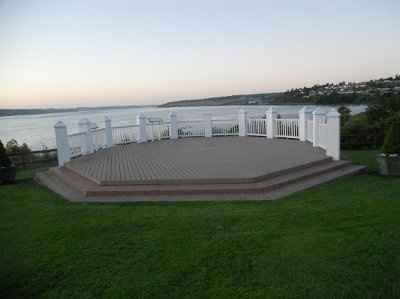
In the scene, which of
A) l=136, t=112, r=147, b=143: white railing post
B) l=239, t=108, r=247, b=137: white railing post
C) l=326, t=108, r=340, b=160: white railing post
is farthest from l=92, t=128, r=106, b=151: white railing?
l=326, t=108, r=340, b=160: white railing post

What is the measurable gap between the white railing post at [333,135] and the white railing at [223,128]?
6.12 meters

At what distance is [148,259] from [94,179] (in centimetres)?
371

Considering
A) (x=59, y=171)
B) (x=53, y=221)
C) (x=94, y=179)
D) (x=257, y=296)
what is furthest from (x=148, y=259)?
(x=59, y=171)

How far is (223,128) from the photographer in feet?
46.3

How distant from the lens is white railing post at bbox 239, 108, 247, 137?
13484 mm

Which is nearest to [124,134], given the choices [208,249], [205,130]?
[205,130]

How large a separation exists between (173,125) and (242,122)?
3.21 m

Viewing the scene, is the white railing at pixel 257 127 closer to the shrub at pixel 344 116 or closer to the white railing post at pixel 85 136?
the shrub at pixel 344 116

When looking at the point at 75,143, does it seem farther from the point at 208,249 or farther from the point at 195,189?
the point at 208,249

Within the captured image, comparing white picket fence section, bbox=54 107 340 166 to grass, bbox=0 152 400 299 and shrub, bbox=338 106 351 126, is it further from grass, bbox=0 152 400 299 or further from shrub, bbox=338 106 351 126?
shrub, bbox=338 106 351 126

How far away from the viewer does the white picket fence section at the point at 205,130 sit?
8914mm

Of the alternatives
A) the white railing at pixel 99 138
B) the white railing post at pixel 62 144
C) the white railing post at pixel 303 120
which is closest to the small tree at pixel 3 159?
the white railing post at pixel 62 144

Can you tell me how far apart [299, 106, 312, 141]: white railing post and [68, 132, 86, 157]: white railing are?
7763 mm

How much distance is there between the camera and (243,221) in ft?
14.3
